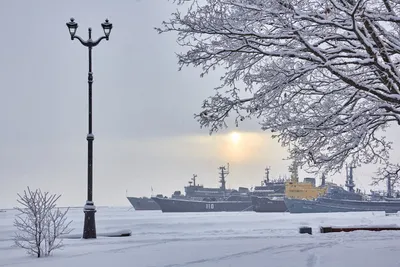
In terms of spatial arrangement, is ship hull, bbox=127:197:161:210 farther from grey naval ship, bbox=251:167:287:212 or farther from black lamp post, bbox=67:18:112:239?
black lamp post, bbox=67:18:112:239

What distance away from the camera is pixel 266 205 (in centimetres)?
8581

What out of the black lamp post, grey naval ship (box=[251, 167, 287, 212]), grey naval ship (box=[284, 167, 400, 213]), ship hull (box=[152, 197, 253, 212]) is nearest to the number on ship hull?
ship hull (box=[152, 197, 253, 212])

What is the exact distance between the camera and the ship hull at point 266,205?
84.9m

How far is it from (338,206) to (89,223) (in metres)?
59.9

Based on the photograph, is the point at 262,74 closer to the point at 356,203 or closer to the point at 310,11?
the point at 310,11

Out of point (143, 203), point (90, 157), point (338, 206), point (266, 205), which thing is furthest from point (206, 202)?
point (90, 157)

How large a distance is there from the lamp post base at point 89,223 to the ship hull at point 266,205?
7070 centimetres

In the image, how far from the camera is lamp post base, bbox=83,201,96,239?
14945 millimetres

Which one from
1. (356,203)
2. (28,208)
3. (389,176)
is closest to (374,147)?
(389,176)

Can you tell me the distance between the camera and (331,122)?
40.2 feet

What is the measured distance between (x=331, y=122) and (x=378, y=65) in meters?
3.12

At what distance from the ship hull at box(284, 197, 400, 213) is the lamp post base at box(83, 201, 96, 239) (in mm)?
58825

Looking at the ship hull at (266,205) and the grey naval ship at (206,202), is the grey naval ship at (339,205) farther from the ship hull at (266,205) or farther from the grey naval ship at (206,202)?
the grey naval ship at (206,202)

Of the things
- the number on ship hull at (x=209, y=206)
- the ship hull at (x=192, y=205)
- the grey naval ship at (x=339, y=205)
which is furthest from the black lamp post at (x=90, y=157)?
the number on ship hull at (x=209, y=206)
